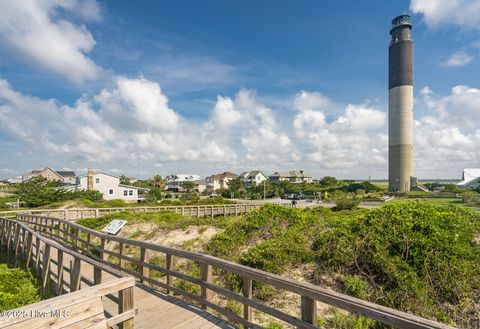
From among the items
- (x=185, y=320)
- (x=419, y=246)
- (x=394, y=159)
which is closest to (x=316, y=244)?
Result: (x=419, y=246)

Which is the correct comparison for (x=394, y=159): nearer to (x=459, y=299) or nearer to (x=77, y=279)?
(x=459, y=299)

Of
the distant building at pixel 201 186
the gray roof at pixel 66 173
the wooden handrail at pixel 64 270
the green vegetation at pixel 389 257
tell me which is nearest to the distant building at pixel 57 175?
the gray roof at pixel 66 173

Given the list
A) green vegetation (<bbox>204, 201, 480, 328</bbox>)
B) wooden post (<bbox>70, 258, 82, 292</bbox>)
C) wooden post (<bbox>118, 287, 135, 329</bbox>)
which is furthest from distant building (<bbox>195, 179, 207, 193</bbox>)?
wooden post (<bbox>118, 287, 135, 329</bbox>)

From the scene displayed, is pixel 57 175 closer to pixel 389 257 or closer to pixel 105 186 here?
pixel 105 186

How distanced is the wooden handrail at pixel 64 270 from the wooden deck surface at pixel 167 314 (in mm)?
493

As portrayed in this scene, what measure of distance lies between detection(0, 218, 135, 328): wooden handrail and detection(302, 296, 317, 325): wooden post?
6.58 ft

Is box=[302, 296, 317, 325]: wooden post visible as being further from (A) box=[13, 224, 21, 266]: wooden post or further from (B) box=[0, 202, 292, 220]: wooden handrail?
(B) box=[0, 202, 292, 220]: wooden handrail

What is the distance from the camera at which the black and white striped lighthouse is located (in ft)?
200

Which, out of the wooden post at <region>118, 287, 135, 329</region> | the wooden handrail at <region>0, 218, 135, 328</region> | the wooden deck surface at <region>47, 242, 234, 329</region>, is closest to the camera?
the wooden handrail at <region>0, 218, 135, 328</region>

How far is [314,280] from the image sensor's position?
22.0ft

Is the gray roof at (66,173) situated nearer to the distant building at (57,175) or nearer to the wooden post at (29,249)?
the distant building at (57,175)

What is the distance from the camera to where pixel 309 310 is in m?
3.18

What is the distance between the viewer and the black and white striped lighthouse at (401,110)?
6105cm

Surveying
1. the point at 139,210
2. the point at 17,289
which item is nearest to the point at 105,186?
the point at 139,210
